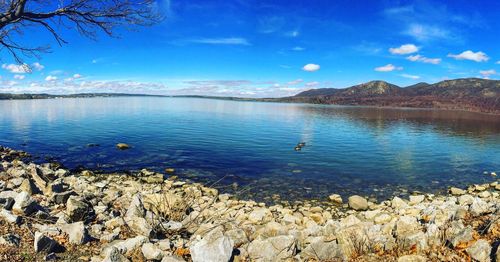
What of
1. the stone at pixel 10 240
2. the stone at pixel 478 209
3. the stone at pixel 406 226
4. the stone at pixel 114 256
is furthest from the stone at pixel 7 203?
the stone at pixel 478 209

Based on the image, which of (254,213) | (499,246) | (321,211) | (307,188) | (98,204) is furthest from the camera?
(307,188)

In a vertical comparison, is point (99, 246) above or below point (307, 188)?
above

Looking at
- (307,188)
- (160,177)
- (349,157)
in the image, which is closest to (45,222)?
(160,177)

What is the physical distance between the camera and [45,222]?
1063cm

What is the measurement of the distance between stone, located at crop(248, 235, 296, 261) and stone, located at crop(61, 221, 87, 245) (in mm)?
4949

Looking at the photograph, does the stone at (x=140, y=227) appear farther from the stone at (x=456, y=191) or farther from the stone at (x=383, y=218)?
the stone at (x=456, y=191)

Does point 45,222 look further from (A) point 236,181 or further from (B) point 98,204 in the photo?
(A) point 236,181

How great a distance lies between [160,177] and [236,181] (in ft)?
20.9

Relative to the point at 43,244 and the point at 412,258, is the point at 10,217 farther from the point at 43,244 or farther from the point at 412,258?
the point at 412,258

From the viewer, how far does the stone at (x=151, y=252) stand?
853cm

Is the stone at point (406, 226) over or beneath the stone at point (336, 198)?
over

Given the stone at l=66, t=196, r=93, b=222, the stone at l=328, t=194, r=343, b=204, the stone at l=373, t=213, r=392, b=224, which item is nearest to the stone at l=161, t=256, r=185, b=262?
the stone at l=66, t=196, r=93, b=222

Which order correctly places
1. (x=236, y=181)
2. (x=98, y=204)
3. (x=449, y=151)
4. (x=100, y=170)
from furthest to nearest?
1. (x=449, y=151)
2. (x=100, y=170)
3. (x=236, y=181)
4. (x=98, y=204)

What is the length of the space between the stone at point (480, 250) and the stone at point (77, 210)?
1245cm
